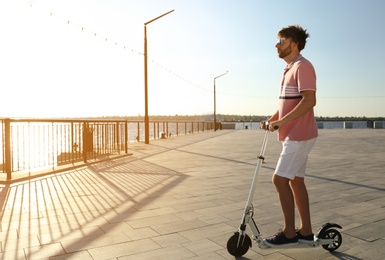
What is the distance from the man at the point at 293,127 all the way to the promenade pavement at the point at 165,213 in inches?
14.2

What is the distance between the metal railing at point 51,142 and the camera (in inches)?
292

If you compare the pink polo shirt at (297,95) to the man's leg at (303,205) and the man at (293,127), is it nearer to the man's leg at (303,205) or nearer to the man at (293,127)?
the man at (293,127)

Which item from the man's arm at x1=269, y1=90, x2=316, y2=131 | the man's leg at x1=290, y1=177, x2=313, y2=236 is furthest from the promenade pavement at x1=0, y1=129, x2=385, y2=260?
the man's arm at x1=269, y1=90, x2=316, y2=131

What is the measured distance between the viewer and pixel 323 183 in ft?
21.2

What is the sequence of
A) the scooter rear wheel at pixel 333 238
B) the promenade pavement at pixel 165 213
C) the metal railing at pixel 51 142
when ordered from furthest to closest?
the metal railing at pixel 51 142
the promenade pavement at pixel 165 213
the scooter rear wheel at pixel 333 238

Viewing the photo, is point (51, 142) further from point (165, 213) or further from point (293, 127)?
point (293, 127)

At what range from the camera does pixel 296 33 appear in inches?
114

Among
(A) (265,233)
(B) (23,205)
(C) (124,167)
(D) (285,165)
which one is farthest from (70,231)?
(C) (124,167)

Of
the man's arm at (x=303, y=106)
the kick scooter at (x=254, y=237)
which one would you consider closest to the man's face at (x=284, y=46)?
the man's arm at (x=303, y=106)

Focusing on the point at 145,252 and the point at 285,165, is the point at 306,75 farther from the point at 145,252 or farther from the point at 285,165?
the point at 145,252

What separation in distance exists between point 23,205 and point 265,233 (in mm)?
3330

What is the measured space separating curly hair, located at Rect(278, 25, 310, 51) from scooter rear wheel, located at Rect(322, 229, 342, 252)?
5.36 feet

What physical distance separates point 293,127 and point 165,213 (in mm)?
2233

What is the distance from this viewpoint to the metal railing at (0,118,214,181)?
24.3 ft
